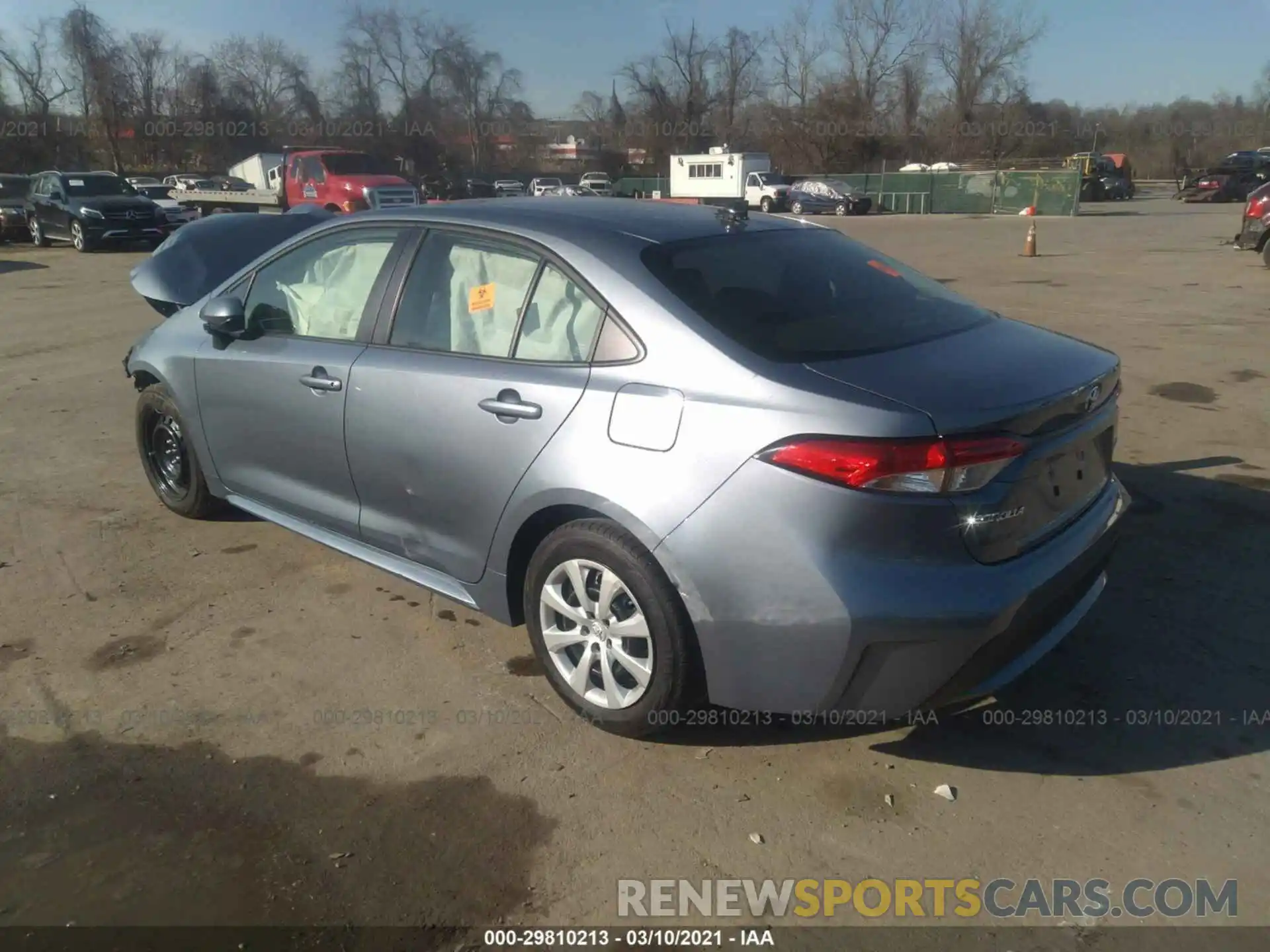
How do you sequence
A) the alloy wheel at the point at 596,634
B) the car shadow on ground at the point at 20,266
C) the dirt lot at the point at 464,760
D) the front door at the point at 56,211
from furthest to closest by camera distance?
the front door at the point at 56,211, the car shadow on ground at the point at 20,266, the alloy wheel at the point at 596,634, the dirt lot at the point at 464,760

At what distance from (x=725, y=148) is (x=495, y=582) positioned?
5603 centimetres

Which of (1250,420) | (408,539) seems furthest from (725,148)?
(408,539)

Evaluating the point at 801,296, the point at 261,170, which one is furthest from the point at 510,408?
the point at 261,170

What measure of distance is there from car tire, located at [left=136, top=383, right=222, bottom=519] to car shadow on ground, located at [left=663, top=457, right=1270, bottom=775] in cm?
305

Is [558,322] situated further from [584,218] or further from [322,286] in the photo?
[322,286]

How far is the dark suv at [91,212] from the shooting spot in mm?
21734

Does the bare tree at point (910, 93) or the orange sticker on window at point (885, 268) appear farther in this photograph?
the bare tree at point (910, 93)

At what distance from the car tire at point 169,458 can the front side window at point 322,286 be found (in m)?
0.90

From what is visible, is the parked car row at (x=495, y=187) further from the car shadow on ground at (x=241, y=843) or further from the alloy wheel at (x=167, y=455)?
the car shadow on ground at (x=241, y=843)

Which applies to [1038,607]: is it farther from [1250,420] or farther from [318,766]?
[1250,420]

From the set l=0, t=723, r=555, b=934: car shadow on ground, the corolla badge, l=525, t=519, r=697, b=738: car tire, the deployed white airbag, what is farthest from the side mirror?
the corolla badge

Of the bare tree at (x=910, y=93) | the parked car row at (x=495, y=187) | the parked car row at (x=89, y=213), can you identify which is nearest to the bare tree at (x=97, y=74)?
the parked car row at (x=495, y=187)

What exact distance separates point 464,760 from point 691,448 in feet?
4.26

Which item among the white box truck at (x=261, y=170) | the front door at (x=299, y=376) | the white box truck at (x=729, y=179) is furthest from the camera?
the white box truck at (x=729, y=179)
